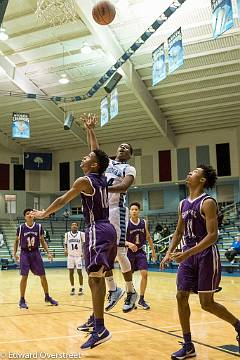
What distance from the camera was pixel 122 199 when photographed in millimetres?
5387

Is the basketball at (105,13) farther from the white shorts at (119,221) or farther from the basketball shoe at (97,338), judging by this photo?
the basketball shoe at (97,338)

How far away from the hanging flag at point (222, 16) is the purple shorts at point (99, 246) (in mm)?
5622

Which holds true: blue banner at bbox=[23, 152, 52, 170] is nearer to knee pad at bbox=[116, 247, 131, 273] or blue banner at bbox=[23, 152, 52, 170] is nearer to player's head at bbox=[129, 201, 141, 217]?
player's head at bbox=[129, 201, 141, 217]

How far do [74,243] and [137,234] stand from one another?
12.8ft

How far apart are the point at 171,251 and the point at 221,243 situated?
16.7 metres

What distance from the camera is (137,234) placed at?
27.4ft

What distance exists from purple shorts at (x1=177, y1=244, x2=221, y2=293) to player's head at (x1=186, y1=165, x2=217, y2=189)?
63 centimetres

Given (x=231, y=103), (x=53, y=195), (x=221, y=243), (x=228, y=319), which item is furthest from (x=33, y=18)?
(x=53, y=195)

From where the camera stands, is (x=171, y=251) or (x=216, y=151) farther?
(x=216, y=151)

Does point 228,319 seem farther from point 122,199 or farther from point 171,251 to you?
point 122,199

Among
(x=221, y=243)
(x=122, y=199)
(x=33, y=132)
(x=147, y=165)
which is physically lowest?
(x=221, y=243)

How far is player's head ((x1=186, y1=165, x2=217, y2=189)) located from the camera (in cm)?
437

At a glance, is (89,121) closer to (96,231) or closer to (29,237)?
(96,231)

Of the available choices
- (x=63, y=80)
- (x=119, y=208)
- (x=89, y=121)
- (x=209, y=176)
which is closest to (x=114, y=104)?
(x=63, y=80)
